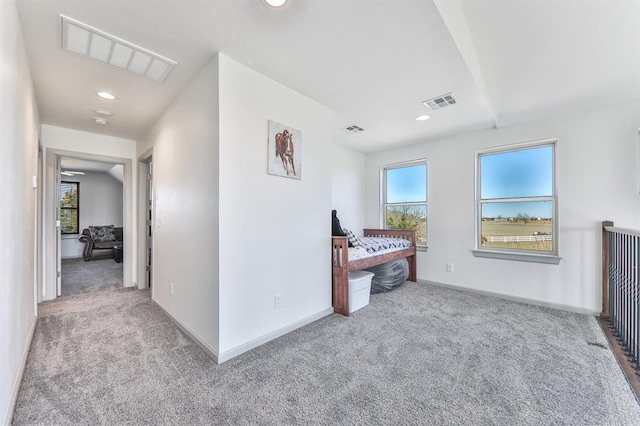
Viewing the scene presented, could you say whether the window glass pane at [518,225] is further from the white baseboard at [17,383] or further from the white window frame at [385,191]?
the white baseboard at [17,383]

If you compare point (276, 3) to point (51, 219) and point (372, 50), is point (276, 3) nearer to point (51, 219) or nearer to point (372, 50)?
point (372, 50)

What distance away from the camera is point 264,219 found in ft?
7.38

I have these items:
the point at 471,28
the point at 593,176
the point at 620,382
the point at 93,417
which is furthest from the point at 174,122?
the point at 593,176

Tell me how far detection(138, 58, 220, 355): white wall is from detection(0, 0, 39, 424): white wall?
1007 mm

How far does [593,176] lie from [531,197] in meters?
0.59

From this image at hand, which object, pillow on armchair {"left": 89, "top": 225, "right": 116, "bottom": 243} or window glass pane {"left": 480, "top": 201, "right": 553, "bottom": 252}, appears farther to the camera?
pillow on armchair {"left": 89, "top": 225, "right": 116, "bottom": 243}

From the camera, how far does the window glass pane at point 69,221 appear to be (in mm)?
6758

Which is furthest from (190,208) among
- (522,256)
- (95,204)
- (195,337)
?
(95,204)

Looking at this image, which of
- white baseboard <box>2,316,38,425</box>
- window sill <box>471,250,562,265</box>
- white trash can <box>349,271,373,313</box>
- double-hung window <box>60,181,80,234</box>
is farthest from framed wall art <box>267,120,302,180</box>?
double-hung window <box>60,181,80,234</box>

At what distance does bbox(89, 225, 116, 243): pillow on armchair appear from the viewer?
6.62 metres

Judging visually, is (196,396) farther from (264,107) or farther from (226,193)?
(264,107)

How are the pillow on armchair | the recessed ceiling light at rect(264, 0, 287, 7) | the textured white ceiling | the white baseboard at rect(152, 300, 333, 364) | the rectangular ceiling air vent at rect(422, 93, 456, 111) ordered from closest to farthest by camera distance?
the recessed ceiling light at rect(264, 0, 287, 7)
the textured white ceiling
the white baseboard at rect(152, 300, 333, 364)
the rectangular ceiling air vent at rect(422, 93, 456, 111)
the pillow on armchair

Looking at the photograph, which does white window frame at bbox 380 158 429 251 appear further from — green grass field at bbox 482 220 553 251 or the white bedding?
green grass field at bbox 482 220 553 251

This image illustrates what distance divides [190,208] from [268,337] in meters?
1.31
